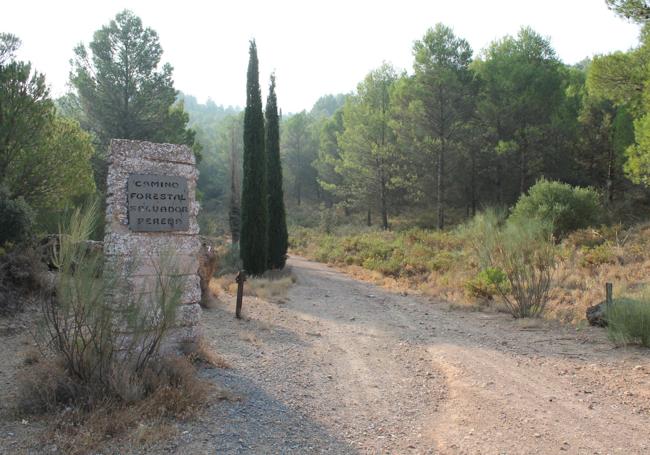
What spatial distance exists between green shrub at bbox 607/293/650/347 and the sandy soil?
256mm

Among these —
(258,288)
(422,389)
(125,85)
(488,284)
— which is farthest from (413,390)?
(125,85)

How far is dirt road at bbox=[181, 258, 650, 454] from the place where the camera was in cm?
386

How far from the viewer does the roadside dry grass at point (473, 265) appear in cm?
1020

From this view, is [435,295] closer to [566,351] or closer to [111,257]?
[566,351]

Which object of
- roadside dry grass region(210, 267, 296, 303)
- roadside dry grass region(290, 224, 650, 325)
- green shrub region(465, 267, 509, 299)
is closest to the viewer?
green shrub region(465, 267, 509, 299)

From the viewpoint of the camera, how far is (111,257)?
187 inches

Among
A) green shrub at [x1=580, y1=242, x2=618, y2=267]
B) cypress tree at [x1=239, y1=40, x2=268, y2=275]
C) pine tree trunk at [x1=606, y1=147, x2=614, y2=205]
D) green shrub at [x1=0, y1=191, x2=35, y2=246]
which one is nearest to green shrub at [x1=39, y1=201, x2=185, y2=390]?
green shrub at [x1=0, y1=191, x2=35, y2=246]

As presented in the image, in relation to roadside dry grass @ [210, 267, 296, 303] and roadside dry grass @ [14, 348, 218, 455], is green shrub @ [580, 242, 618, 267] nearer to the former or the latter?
roadside dry grass @ [210, 267, 296, 303]

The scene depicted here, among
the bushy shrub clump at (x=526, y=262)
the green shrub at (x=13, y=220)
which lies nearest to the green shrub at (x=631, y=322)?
the bushy shrub clump at (x=526, y=262)

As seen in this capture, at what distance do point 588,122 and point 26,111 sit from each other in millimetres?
25830

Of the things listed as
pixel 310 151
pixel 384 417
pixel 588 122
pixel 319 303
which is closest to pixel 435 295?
pixel 319 303

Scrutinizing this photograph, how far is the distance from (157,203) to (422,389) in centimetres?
346

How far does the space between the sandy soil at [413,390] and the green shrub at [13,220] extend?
207 cm

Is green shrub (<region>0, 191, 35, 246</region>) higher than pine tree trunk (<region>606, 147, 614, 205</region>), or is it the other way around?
pine tree trunk (<region>606, 147, 614, 205</region>)
